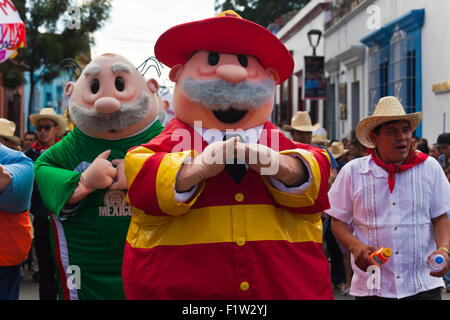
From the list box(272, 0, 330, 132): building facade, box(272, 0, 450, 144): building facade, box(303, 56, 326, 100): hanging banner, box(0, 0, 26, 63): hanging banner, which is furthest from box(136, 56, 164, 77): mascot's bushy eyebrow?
box(272, 0, 330, 132): building facade

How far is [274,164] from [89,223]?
1.86 m

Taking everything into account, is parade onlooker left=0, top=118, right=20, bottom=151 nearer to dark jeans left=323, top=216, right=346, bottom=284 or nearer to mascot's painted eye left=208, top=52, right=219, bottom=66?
dark jeans left=323, top=216, right=346, bottom=284

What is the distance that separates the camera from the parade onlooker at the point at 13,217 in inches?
155

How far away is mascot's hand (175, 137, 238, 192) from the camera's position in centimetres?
279

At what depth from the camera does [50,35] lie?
19484mm

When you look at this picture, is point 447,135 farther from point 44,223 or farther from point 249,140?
point 249,140

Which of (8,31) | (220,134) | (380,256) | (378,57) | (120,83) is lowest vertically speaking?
(380,256)

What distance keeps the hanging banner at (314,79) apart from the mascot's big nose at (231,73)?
14.2m

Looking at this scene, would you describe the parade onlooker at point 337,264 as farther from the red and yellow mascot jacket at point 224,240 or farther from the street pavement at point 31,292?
the red and yellow mascot jacket at point 224,240

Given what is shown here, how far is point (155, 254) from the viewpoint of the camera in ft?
9.94

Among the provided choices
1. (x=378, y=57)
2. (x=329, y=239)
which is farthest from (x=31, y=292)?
(x=378, y=57)

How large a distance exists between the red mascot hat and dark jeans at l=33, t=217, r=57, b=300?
A: 3.91 m

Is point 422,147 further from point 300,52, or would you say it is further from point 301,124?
point 300,52

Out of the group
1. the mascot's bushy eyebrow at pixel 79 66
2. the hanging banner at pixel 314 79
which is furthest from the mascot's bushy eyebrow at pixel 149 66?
the hanging banner at pixel 314 79
